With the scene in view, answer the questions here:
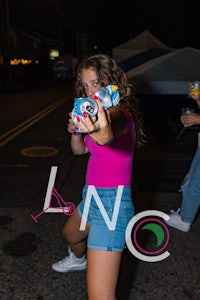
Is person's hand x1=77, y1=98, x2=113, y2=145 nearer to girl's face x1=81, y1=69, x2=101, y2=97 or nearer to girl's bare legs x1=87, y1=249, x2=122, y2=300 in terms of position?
girl's face x1=81, y1=69, x2=101, y2=97

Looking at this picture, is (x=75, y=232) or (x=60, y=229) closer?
(x=75, y=232)

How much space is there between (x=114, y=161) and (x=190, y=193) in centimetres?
194

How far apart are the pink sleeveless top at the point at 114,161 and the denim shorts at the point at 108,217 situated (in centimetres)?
5

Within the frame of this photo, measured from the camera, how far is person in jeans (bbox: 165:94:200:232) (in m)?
3.79

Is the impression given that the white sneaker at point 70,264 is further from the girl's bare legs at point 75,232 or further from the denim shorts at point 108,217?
the denim shorts at point 108,217

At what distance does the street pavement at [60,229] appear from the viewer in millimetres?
3057

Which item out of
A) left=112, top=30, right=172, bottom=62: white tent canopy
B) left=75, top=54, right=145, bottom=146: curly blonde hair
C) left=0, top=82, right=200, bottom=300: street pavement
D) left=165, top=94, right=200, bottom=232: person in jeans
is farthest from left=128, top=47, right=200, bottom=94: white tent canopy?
left=112, top=30, right=172, bottom=62: white tent canopy

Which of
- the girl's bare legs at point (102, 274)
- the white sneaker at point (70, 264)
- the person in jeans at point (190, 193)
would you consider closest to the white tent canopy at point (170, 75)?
the person in jeans at point (190, 193)

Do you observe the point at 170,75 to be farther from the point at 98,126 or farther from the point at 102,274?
the point at 98,126

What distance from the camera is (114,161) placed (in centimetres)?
212

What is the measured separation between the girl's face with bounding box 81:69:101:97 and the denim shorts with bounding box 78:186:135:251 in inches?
22.0

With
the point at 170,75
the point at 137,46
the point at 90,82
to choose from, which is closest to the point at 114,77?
the point at 90,82

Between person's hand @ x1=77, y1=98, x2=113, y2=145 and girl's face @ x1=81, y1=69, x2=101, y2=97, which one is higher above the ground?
girl's face @ x1=81, y1=69, x2=101, y2=97

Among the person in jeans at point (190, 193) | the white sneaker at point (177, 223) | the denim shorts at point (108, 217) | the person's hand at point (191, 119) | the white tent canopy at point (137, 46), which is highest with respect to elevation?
the white tent canopy at point (137, 46)
